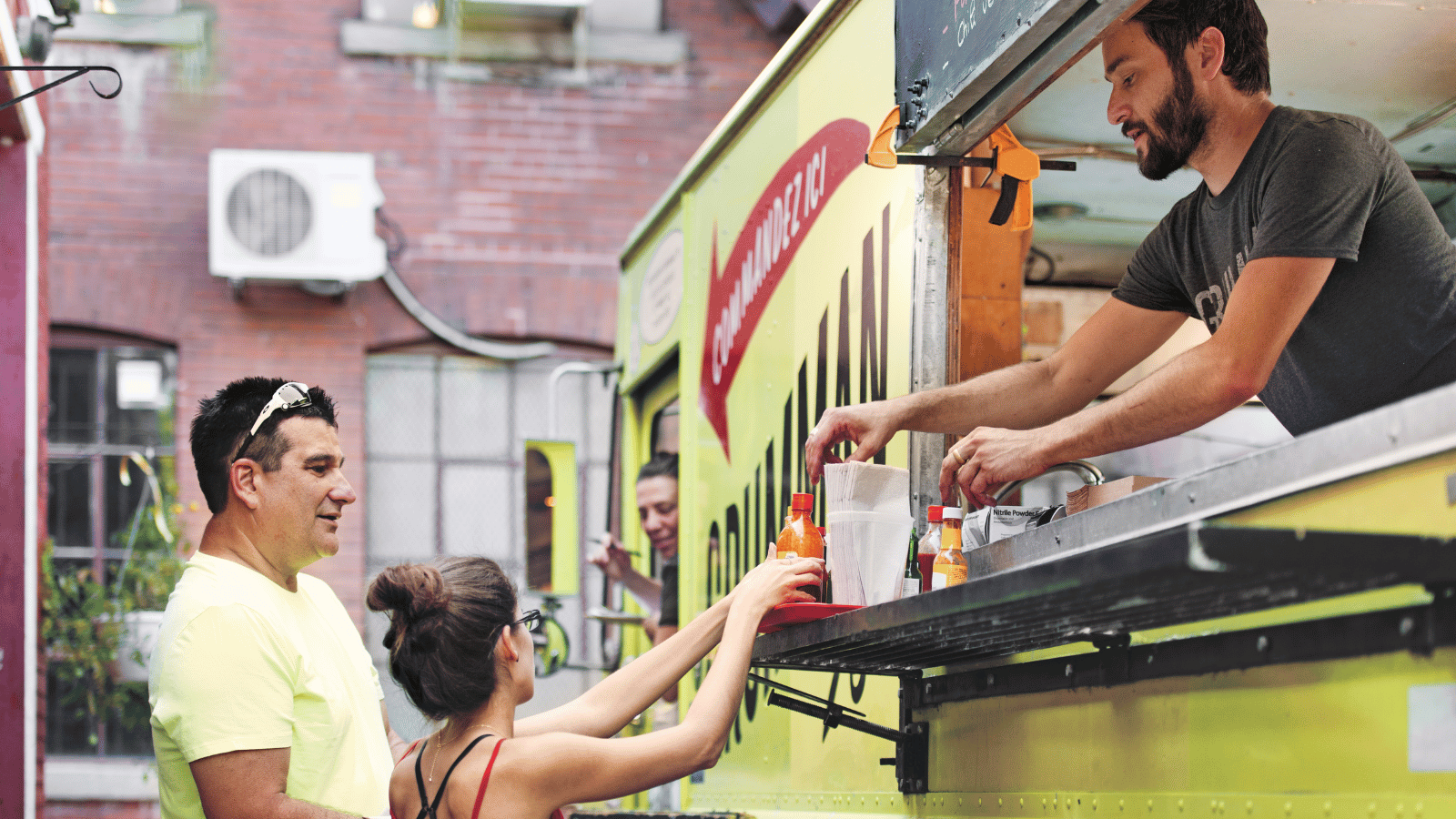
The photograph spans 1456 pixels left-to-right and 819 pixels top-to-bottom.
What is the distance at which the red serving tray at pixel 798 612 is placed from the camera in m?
2.32

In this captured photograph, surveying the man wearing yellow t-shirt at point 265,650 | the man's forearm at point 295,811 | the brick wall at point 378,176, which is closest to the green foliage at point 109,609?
the brick wall at point 378,176

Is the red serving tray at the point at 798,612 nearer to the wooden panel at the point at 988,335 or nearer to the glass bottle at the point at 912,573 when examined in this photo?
the glass bottle at the point at 912,573

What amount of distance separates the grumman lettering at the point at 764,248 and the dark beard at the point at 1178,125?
32.7 inches

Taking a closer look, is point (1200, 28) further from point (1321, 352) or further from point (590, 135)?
point (590, 135)

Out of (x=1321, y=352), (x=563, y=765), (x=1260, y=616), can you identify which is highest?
(x=1321, y=352)

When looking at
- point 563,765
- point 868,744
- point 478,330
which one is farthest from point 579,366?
point 563,765

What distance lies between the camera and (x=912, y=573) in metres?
2.53

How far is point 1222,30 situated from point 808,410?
1454 mm

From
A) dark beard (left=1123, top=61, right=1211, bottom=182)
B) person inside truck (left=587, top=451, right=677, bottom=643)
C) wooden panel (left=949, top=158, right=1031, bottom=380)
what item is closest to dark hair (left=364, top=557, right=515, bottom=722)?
wooden panel (left=949, top=158, right=1031, bottom=380)

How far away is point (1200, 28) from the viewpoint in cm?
229

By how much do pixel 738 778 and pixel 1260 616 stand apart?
254cm

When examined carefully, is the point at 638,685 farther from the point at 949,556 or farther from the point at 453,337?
the point at 453,337

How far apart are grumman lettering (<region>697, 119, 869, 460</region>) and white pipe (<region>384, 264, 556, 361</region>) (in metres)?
4.90

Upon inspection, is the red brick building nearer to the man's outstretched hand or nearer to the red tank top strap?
the man's outstretched hand
